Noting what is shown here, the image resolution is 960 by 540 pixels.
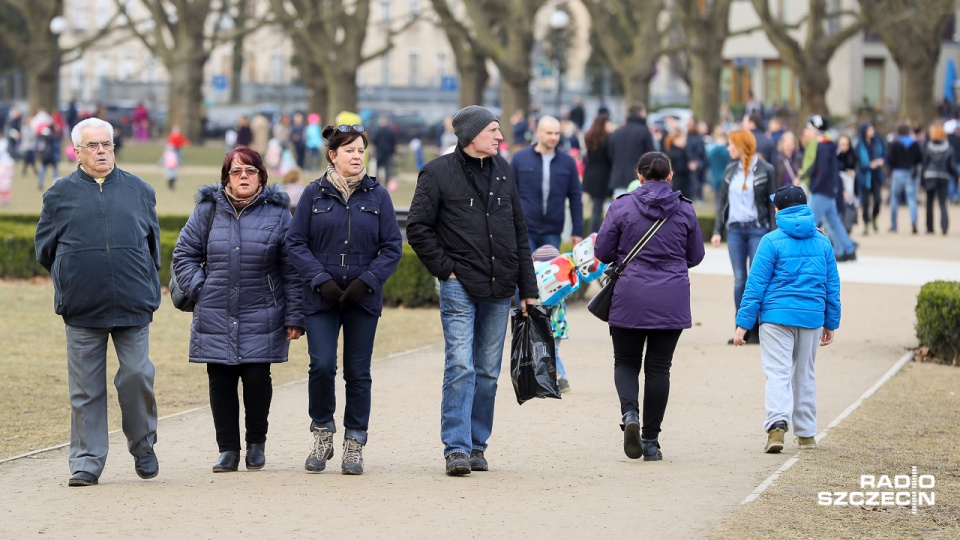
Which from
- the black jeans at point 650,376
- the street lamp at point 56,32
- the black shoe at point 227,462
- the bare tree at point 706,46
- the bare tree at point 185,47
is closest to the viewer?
the black shoe at point 227,462

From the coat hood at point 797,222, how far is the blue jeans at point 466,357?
167 cm

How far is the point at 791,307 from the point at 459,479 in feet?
6.81

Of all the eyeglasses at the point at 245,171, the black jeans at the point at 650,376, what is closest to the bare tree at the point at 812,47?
the black jeans at the point at 650,376

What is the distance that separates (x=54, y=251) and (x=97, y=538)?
173 centimetres

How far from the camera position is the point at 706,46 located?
36156 mm

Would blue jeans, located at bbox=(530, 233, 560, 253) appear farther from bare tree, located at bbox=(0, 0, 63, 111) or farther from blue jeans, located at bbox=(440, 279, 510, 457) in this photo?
bare tree, located at bbox=(0, 0, 63, 111)

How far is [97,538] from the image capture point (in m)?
6.02

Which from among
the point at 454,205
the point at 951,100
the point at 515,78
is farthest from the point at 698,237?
the point at 951,100

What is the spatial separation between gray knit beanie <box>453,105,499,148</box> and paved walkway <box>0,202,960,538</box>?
1570 millimetres

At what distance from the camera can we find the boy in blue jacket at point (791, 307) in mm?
8211

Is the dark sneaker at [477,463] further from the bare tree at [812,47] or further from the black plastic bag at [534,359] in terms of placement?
the bare tree at [812,47]

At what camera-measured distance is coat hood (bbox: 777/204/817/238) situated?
8.24 m

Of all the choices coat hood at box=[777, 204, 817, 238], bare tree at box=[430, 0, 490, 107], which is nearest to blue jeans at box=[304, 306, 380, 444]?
coat hood at box=[777, 204, 817, 238]

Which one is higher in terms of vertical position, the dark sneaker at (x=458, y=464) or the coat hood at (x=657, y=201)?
the coat hood at (x=657, y=201)
